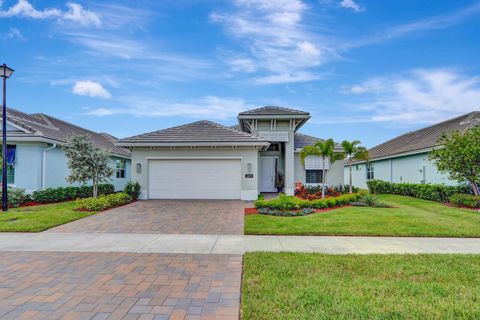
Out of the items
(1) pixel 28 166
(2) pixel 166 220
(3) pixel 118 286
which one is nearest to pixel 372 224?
(2) pixel 166 220

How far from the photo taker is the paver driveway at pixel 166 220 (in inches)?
302

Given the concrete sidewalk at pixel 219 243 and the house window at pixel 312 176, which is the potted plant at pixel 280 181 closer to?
the house window at pixel 312 176

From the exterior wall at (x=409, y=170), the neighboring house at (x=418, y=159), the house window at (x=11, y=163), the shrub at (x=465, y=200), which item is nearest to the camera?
the shrub at (x=465, y=200)

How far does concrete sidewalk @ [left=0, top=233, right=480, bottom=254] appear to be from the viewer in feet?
18.9

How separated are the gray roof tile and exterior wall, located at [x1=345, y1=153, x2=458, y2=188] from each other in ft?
33.3

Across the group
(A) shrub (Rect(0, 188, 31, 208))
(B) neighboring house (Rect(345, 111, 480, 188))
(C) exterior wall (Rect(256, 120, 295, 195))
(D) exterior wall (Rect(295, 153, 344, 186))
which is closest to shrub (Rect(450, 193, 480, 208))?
(B) neighboring house (Rect(345, 111, 480, 188))

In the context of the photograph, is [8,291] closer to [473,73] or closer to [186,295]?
[186,295]

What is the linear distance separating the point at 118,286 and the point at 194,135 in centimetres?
1141

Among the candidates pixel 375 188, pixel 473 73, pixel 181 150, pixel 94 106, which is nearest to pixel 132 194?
pixel 181 150

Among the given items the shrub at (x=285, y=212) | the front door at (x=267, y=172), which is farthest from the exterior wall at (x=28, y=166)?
the front door at (x=267, y=172)

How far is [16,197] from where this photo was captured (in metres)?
12.2

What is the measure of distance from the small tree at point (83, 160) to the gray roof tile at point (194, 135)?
1.81 meters

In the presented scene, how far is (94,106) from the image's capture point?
1831 centimetres

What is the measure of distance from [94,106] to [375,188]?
20979mm
